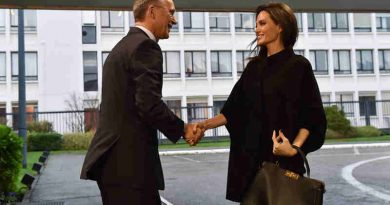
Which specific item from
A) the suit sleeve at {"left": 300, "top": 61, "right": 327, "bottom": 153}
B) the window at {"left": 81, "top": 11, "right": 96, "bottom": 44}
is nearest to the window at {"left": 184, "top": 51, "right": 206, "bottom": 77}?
the window at {"left": 81, "top": 11, "right": 96, "bottom": 44}

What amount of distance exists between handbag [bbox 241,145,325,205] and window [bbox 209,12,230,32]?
39.3m

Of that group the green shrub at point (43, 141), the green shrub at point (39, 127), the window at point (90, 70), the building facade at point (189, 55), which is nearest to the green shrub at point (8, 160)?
the green shrub at point (43, 141)

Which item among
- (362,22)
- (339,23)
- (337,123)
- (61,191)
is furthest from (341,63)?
(61,191)

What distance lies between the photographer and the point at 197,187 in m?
10.3

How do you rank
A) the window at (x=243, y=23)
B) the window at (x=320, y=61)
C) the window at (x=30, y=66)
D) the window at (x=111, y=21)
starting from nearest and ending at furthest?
the window at (x=30, y=66)
the window at (x=111, y=21)
the window at (x=243, y=23)
the window at (x=320, y=61)

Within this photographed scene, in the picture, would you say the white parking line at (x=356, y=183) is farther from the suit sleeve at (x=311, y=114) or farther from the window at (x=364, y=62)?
the window at (x=364, y=62)

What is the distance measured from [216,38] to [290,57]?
1533 inches

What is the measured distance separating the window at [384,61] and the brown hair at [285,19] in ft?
144

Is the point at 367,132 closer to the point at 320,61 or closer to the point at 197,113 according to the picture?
the point at 320,61

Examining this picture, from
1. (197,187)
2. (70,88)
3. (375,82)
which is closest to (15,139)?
(197,187)

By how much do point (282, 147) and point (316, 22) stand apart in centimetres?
4235

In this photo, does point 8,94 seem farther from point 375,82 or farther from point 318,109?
point 318,109

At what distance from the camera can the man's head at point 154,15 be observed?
109 inches

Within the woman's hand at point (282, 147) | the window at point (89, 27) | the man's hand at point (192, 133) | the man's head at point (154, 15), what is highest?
the window at point (89, 27)
